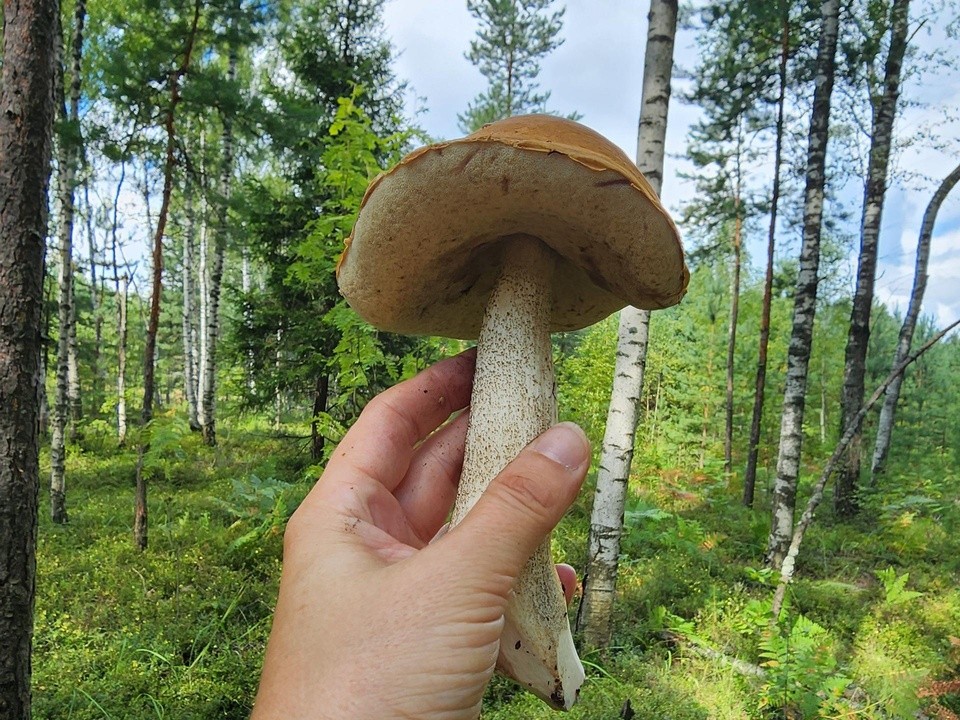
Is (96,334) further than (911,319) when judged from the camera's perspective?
Yes

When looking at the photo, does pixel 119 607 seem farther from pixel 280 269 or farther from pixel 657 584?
pixel 280 269

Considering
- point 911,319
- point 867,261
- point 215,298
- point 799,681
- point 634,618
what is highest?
point 867,261

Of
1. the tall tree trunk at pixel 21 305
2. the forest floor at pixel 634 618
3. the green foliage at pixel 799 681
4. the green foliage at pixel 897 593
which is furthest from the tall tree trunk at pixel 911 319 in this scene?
the tall tree trunk at pixel 21 305

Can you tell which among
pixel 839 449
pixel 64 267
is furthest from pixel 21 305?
pixel 64 267

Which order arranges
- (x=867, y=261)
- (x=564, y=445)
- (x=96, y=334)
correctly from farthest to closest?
(x=96, y=334), (x=867, y=261), (x=564, y=445)

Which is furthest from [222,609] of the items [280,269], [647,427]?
[647,427]

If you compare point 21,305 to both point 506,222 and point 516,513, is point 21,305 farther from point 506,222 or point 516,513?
point 516,513

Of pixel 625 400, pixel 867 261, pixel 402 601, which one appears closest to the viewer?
pixel 402 601

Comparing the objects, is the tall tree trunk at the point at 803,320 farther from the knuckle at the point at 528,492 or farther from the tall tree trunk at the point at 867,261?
the knuckle at the point at 528,492
